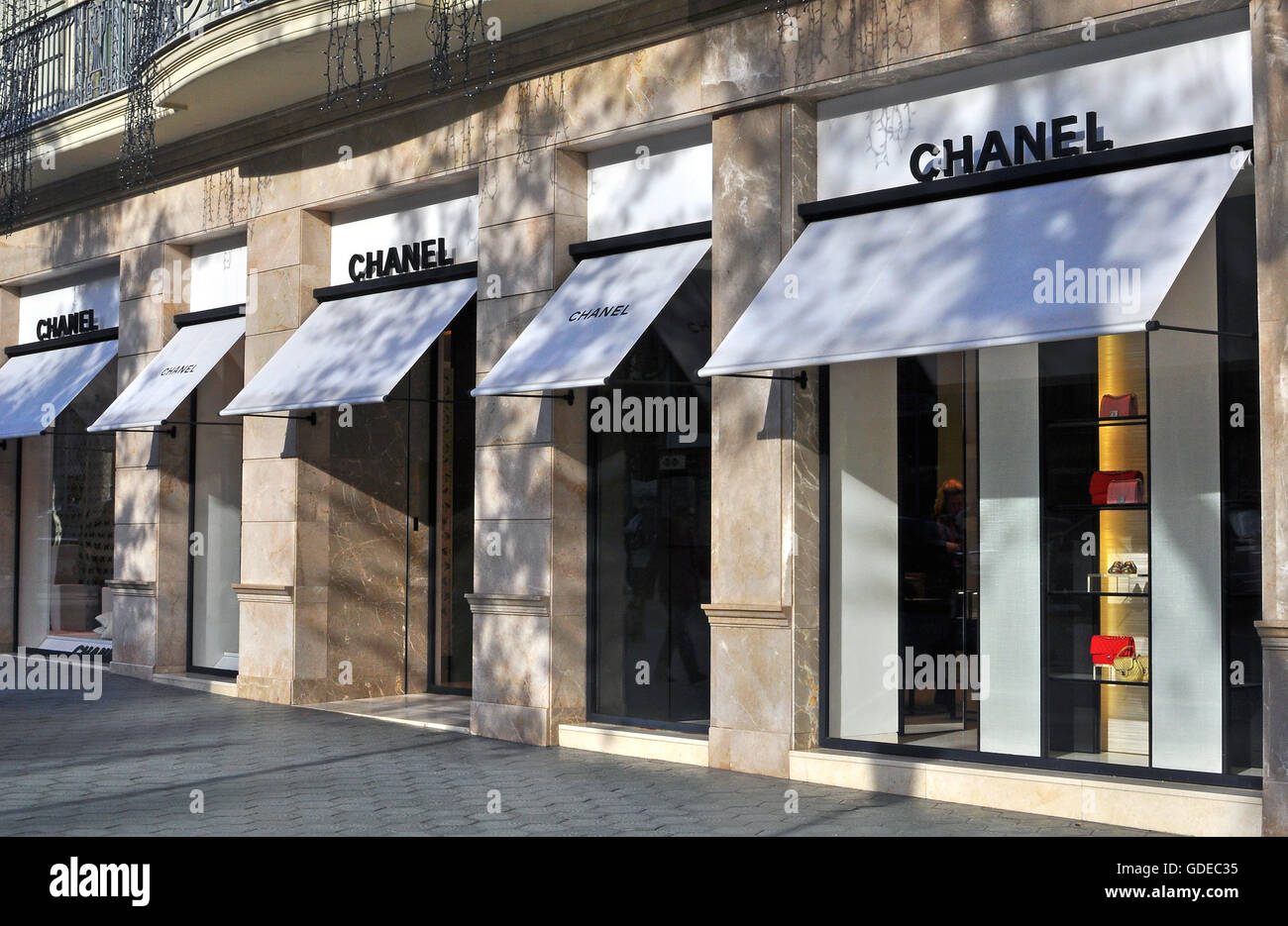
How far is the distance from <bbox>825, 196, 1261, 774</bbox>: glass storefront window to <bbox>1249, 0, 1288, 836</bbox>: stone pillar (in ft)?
1.15

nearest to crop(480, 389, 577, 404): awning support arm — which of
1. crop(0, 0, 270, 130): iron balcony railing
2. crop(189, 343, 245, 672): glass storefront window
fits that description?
crop(189, 343, 245, 672): glass storefront window

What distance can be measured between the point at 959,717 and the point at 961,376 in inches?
87.4

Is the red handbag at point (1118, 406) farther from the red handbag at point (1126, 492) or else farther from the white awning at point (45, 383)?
the white awning at point (45, 383)

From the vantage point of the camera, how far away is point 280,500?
48.5ft

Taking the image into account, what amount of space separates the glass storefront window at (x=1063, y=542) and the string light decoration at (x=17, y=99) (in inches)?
444

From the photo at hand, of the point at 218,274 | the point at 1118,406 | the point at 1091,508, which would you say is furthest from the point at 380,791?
the point at 218,274

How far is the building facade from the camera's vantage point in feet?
28.2

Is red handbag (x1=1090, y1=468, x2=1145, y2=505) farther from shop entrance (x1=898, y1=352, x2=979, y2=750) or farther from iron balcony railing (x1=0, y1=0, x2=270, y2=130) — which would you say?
iron balcony railing (x1=0, y1=0, x2=270, y2=130)

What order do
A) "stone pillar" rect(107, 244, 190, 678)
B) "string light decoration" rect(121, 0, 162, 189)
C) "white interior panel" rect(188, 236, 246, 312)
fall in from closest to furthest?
"string light decoration" rect(121, 0, 162, 189) → "white interior panel" rect(188, 236, 246, 312) → "stone pillar" rect(107, 244, 190, 678)

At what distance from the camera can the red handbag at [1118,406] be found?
29.5ft

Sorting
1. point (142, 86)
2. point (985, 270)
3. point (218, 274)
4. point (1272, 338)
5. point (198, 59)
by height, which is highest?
point (142, 86)

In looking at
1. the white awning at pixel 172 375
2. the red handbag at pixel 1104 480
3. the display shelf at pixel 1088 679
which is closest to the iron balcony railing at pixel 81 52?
the white awning at pixel 172 375

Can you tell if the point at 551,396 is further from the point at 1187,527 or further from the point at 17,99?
the point at 17,99

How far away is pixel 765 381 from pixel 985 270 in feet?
6.88
